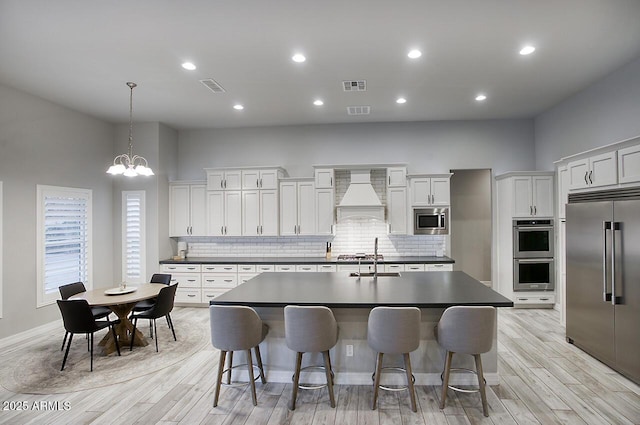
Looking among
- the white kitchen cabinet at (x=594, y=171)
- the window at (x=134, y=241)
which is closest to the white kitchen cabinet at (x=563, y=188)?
the white kitchen cabinet at (x=594, y=171)

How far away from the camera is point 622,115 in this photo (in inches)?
167

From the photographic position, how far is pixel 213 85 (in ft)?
15.1

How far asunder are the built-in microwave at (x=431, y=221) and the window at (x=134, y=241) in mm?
4951

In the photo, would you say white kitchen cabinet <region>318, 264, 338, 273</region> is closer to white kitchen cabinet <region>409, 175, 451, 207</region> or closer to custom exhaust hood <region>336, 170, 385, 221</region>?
custom exhaust hood <region>336, 170, 385, 221</region>

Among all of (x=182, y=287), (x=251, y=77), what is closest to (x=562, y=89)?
(x=251, y=77)

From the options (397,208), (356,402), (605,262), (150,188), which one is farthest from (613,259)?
(150,188)

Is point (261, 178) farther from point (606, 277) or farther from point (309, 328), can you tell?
point (606, 277)

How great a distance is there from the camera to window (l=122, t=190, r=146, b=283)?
6281 millimetres

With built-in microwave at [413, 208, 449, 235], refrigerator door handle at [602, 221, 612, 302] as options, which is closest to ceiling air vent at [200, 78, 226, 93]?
built-in microwave at [413, 208, 449, 235]

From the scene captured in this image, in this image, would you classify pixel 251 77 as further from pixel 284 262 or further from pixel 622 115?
pixel 622 115

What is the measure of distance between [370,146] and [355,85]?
2013 millimetres

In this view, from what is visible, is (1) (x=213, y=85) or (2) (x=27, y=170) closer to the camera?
(1) (x=213, y=85)

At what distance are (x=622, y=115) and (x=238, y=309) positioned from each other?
199 inches

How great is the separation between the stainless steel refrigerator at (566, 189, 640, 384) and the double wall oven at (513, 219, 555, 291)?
4.70 ft
